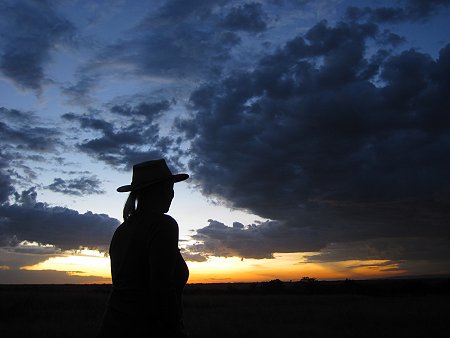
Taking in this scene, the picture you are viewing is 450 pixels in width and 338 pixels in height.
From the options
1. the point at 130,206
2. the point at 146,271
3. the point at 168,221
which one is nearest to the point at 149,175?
the point at 130,206

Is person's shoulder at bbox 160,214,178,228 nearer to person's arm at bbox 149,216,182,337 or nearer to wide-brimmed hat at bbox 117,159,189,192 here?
person's arm at bbox 149,216,182,337

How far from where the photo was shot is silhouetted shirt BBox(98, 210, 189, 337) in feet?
7.03

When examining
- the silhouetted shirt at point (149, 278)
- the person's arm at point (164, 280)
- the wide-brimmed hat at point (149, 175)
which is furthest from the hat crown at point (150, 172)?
the person's arm at point (164, 280)

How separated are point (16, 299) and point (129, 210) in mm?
26008

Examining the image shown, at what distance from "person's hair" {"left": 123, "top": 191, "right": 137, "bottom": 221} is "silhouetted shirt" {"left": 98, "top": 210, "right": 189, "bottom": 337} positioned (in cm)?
13

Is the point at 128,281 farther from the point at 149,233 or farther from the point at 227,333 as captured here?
the point at 227,333

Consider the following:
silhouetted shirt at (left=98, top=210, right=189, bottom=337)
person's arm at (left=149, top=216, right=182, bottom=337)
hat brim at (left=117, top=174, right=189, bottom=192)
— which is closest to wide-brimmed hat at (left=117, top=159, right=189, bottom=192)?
hat brim at (left=117, top=174, right=189, bottom=192)

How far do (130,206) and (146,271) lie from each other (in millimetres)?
443

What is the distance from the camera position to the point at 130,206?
2.55 meters

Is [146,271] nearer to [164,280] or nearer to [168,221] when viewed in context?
[164,280]

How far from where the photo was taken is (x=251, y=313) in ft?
71.7

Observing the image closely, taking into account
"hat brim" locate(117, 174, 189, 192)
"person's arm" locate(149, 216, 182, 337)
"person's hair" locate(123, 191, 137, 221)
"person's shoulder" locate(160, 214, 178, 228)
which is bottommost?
"person's arm" locate(149, 216, 182, 337)

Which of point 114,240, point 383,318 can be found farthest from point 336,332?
point 114,240

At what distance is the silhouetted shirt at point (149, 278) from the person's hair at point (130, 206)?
0.44 ft
